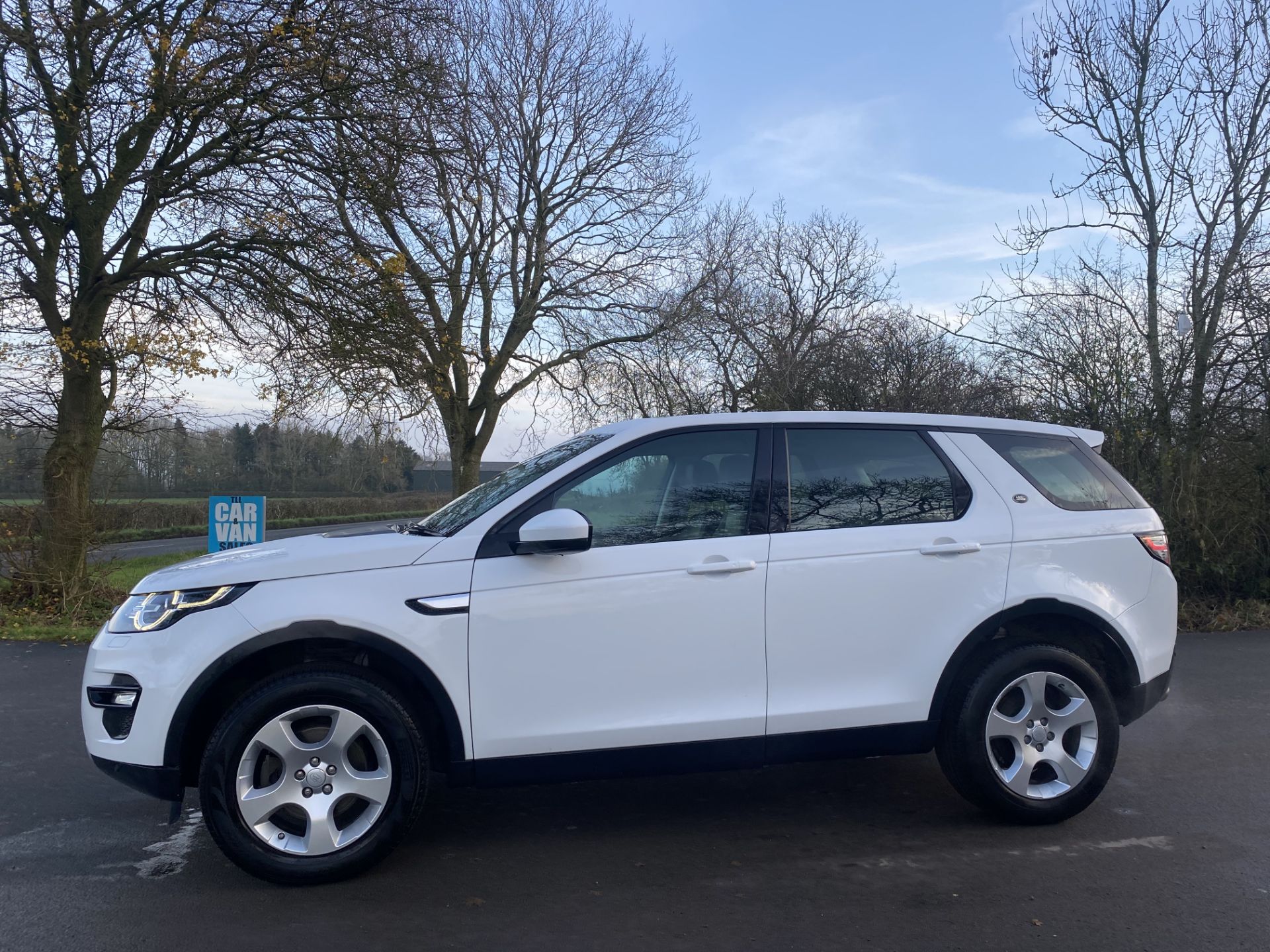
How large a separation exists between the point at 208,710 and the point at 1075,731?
3.79 metres

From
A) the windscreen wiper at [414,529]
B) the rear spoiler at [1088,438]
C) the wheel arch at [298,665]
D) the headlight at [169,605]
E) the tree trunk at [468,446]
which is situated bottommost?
the wheel arch at [298,665]

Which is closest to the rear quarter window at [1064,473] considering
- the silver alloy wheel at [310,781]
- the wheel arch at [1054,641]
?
the wheel arch at [1054,641]

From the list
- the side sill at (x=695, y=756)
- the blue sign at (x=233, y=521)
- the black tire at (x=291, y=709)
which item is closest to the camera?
the black tire at (x=291, y=709)

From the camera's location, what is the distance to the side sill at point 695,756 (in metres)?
3.97

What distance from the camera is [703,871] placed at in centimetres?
399

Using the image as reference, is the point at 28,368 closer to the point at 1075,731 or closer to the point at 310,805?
the point at 310,805

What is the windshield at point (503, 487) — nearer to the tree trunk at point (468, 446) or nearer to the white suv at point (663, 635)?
the white suv at point (663, 635)

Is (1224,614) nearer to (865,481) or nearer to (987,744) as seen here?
(987,744)

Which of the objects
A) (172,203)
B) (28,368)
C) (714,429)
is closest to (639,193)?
(172,203)

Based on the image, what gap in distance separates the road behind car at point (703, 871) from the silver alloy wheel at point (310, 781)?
22 centimetres

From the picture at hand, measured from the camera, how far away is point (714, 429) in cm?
454

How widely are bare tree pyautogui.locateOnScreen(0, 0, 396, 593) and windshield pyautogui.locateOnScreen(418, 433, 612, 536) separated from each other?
849 cm

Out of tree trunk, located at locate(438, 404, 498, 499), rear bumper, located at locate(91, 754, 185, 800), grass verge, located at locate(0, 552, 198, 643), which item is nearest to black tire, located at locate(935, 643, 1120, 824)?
rear bumper, located at locate(91, 754, 185, 800)

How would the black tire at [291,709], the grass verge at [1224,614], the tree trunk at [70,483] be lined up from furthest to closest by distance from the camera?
the tree trunk at [70,483]
the grass verge at [1224,614]
the black tire at [291,709]
